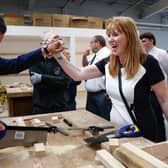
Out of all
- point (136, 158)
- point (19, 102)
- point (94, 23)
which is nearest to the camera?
point (136, 158)

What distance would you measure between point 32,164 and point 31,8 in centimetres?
563

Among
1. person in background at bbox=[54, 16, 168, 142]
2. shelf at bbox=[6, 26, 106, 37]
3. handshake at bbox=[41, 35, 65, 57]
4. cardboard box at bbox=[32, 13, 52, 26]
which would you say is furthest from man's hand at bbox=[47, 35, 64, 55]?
cardboard box at bbox=[32, 13, 52, 26]

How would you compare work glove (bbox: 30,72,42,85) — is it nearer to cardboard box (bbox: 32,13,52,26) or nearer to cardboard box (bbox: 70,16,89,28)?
cardboard box (bbox: 32,13,52,26)

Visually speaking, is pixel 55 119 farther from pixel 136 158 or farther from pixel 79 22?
pixel 79 22

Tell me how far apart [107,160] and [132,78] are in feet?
1.80

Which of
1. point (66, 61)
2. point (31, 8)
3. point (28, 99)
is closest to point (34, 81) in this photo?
point (66, 61)

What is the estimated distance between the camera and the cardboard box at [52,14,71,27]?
435 centimetres

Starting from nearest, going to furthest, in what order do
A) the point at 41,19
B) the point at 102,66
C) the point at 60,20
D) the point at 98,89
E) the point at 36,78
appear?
the point at 102,66, the point at 36,78, the point at 98,89, the point at 41,19, the point at 60,20

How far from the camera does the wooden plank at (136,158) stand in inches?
23.9

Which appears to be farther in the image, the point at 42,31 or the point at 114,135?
the point at 42,31

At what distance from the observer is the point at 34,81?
1.92 m

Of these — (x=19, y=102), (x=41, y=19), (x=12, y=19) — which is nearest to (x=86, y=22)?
(x=41, y=19)

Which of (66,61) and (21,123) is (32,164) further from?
(66,61)

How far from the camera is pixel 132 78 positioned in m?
1.16
